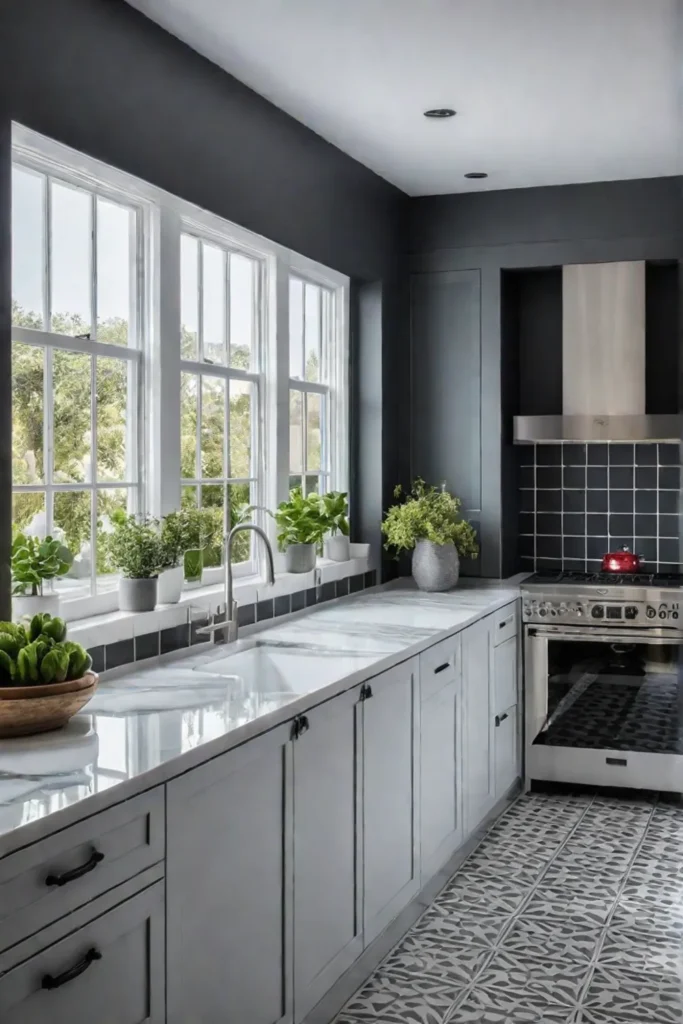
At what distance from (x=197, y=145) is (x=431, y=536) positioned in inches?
81.5

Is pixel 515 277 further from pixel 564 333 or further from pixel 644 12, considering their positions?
pixel 644 12

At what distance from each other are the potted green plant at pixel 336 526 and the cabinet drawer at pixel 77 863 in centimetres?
227

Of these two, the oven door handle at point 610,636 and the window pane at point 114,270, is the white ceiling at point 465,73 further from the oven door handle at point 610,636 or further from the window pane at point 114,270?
the oven door handle at point 610,636

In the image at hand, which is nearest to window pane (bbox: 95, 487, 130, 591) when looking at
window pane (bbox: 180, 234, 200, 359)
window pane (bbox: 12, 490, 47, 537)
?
window pane (bbox: 12, 490, 47, 537)

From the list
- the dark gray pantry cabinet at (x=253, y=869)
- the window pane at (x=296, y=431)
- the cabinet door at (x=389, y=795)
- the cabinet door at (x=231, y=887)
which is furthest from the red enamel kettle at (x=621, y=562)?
the cabinet door at (x=231, y=887)

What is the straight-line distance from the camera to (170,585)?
125 inches

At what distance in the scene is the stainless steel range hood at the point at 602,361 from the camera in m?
4.83

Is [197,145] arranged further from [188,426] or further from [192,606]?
[192,606]

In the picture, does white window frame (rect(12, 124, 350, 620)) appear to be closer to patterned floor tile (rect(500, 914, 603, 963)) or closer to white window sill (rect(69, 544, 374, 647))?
white window sill (rect(69, 544, 374, 647))

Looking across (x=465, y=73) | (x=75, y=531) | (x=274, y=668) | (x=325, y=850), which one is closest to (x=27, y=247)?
(x=75, y=531)

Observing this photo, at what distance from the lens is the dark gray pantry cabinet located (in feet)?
5.72

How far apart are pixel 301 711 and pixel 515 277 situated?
10.8 ft

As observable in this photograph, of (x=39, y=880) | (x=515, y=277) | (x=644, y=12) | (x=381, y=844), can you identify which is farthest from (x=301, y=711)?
(x=515, y=277)

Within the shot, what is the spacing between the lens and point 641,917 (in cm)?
348
